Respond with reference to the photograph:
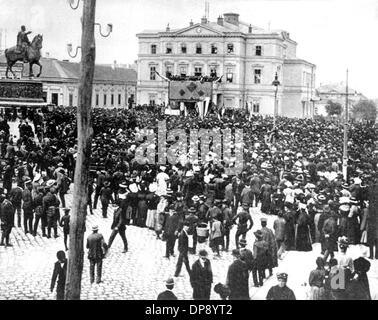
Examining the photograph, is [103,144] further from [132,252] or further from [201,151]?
[132,252]

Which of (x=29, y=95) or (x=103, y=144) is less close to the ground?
(x=29, y=95)

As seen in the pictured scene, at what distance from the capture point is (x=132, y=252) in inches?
485

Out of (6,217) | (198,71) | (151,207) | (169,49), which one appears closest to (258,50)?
(198,71)

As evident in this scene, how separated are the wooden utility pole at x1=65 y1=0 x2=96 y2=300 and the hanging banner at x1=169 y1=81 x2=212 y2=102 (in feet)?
122

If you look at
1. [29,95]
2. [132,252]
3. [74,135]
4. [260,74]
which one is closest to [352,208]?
[132,252]

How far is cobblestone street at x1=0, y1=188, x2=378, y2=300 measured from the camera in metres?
9.84

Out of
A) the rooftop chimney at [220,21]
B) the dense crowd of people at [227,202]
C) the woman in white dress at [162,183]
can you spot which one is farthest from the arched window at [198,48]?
the woman in white dress at [162,183]

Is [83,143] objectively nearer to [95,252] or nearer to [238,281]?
[95,252]

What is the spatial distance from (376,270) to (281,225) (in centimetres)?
214

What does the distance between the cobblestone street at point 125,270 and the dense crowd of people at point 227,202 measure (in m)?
0.26

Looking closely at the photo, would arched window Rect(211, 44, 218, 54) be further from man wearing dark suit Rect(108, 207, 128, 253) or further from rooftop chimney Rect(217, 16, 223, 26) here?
man wearing dark suit Rect(108, 207, 128, 253)

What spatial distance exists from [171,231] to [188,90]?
1368 inches

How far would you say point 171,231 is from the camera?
11.9 meters

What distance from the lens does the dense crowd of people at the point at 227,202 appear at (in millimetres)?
9789
